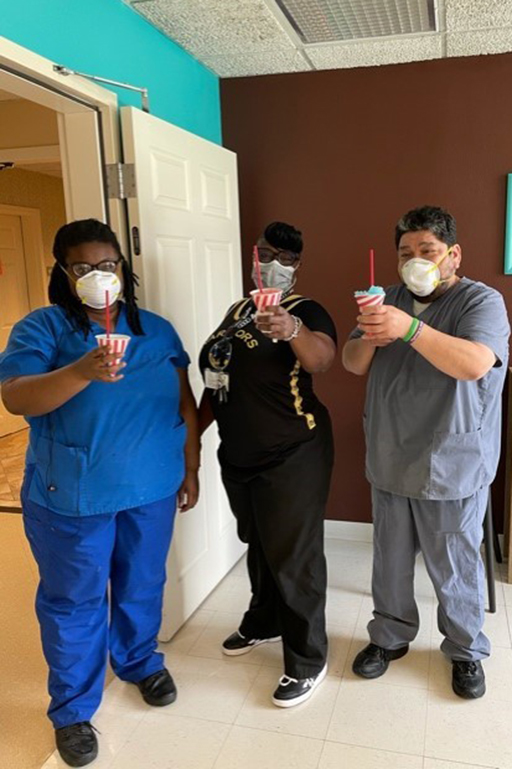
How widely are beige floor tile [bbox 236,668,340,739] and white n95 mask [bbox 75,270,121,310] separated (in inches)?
50.8

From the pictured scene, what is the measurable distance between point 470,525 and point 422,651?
1.92 ft

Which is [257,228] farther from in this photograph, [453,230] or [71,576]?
[71,576]

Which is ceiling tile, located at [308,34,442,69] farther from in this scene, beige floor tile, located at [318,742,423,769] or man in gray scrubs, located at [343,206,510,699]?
beige floor tile, located at [318,742,423,769]

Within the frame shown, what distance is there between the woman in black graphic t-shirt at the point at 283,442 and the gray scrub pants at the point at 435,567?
0.83 feet

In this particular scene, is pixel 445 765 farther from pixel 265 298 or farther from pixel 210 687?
pixel 265 298

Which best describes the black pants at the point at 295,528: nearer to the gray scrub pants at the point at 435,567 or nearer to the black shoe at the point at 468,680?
the gray scrub pants at the point at 435,567

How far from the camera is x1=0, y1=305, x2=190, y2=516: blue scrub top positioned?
1603 millimetres

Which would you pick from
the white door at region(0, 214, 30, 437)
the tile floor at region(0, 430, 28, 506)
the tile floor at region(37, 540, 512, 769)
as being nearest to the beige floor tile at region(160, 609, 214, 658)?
the tile floor at region(37, 540, 512, 769)

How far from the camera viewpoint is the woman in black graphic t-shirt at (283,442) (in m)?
1.80

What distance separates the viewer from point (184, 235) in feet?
7.54

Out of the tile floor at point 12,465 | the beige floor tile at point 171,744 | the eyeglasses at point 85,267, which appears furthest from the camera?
the tile floor at point 12,465

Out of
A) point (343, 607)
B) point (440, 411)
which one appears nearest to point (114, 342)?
point (440, 411)

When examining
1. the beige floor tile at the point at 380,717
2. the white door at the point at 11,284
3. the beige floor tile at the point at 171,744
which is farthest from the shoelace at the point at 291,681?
the white door at the point at 11,284

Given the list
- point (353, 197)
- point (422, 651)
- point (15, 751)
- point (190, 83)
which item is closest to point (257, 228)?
point (353, 197)
